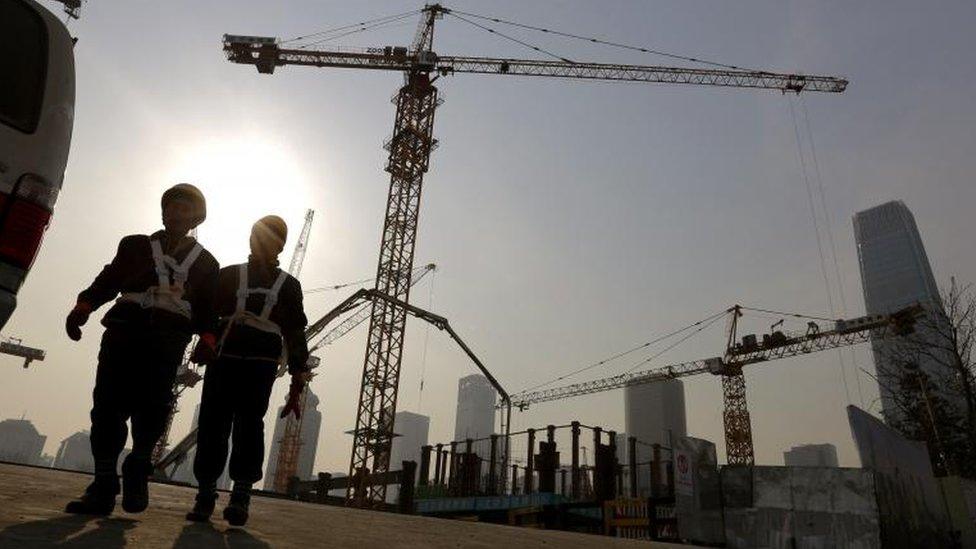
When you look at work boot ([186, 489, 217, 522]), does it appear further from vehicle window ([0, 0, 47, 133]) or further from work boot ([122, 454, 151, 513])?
vehicle window ([0, 0, 47, 133])

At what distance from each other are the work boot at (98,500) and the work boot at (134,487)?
5 centimetres

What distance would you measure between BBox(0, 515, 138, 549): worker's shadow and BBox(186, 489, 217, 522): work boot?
2.03ft

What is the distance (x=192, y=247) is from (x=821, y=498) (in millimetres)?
9268

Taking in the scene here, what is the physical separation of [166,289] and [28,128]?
90 cm

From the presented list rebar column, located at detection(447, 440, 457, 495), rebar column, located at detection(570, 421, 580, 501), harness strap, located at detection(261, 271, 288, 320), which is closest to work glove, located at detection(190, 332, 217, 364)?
harness strap, located at detection(261, 271, 288, 320)

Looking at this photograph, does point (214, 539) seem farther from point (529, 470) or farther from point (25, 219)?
point (529, 470)

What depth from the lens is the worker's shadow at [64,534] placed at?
1455 mm

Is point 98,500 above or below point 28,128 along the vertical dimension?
below

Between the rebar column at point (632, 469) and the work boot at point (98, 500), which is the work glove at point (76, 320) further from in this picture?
the rebar column at point (632, 469)

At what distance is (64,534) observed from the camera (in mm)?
1638

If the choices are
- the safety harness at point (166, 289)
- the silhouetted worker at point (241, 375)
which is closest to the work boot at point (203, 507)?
the silhouetted worker at point (241, 375)

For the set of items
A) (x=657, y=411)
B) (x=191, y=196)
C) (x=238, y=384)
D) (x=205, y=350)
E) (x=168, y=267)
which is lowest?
(x=238, y=384)

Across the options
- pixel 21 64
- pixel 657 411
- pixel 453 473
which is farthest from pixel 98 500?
pixel 657 411

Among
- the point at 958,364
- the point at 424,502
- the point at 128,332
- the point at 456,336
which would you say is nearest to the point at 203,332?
the point at 128,332
